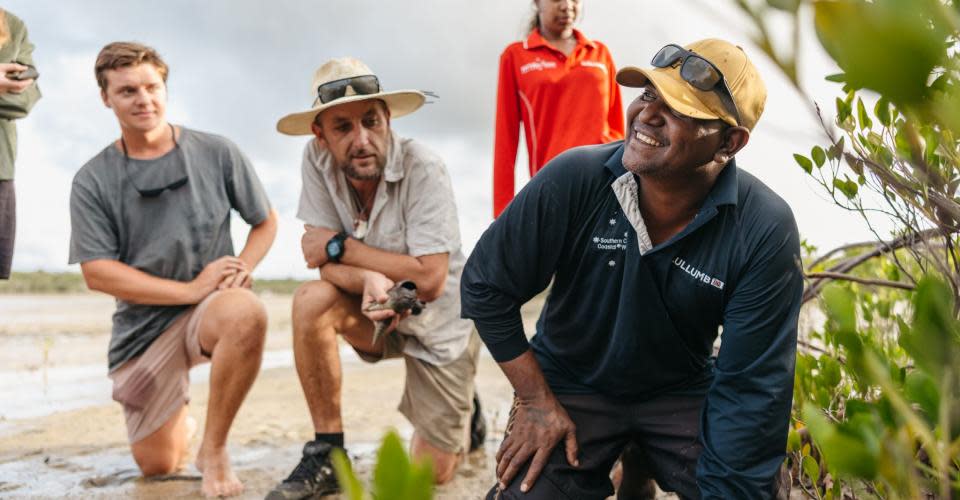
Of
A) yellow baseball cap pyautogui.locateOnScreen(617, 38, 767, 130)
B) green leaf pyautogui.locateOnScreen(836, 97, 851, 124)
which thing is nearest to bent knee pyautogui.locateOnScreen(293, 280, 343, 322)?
yellow baseball cap pyautogui.locateOnScreen(617, 38, 767, 130)

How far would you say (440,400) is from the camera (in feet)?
12.5

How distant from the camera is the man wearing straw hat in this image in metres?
3.59

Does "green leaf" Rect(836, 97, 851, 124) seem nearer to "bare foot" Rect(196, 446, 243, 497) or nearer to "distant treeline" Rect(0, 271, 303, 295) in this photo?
"bare foot" Rect(196, 446, 243, 497)

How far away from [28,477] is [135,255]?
119cm

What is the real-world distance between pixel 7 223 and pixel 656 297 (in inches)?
146

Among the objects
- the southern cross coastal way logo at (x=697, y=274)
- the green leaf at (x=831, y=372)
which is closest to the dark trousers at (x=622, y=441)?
the green leaf at (x=831, y=372)

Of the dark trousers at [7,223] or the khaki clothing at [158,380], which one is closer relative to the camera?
the khaki clothing at [158,380]

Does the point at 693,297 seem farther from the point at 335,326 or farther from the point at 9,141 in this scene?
the point at 9,141

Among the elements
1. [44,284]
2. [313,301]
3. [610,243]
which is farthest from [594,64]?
[44,284]

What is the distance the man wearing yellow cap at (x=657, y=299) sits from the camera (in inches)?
87.1

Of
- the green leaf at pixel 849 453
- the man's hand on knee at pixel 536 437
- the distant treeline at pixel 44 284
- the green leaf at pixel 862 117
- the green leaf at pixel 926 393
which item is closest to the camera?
the green leaf at pixel 849 453

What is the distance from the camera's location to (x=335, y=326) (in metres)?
3.69

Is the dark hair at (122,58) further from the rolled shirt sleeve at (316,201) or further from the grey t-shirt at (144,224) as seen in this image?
the rolled shirt sleeve at (316,201)

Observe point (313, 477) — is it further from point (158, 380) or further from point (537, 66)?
point (537, 66)
